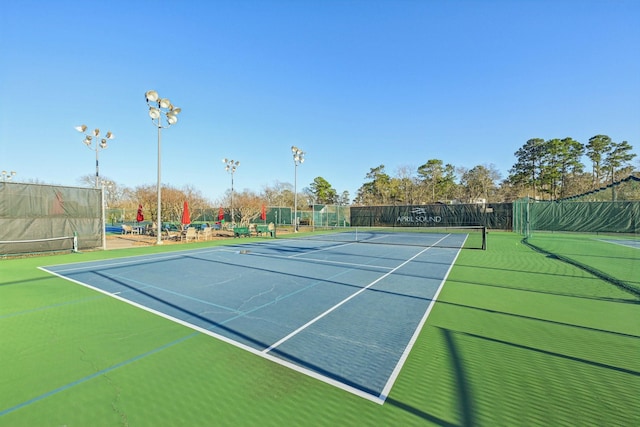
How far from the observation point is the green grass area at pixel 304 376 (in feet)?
7.98

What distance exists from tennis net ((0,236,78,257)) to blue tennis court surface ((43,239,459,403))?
162 inches

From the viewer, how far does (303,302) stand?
551 cm

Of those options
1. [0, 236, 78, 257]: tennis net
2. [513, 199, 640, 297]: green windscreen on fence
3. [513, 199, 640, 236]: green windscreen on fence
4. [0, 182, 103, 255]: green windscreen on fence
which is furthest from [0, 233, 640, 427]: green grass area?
[513, 199, 640, 236]: green windscreen on fence

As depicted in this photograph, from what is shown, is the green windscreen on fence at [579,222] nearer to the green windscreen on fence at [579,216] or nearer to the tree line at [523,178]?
the green windscreen on fence at [579,216]

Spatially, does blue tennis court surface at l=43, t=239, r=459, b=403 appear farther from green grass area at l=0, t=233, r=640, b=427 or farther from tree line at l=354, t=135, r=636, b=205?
tree line at l=354, t=135, r=636, b=205

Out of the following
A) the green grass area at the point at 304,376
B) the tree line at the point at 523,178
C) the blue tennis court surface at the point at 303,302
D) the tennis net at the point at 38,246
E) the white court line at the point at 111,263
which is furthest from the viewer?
the tree line at the point at 523,178

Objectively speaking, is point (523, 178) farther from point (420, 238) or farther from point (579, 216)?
point (420, 238)

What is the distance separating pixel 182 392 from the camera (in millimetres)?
2727

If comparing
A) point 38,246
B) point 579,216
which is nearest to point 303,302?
point 38,246

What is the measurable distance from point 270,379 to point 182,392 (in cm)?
83

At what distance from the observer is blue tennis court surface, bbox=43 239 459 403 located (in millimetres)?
3393

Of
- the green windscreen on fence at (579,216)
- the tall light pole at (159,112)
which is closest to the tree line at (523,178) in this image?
the green windscreen on fence at (579,216)

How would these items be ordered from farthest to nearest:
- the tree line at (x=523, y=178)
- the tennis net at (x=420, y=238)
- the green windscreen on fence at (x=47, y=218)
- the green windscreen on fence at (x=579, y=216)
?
the tree line at (x=523, y=178)
the green windscreen on fence at (x=579, y=216)
the tennis net at (x=420, y=238)
the green windscreen on fence at (x=47, y=218)

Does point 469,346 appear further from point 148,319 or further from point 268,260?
point 268,260
